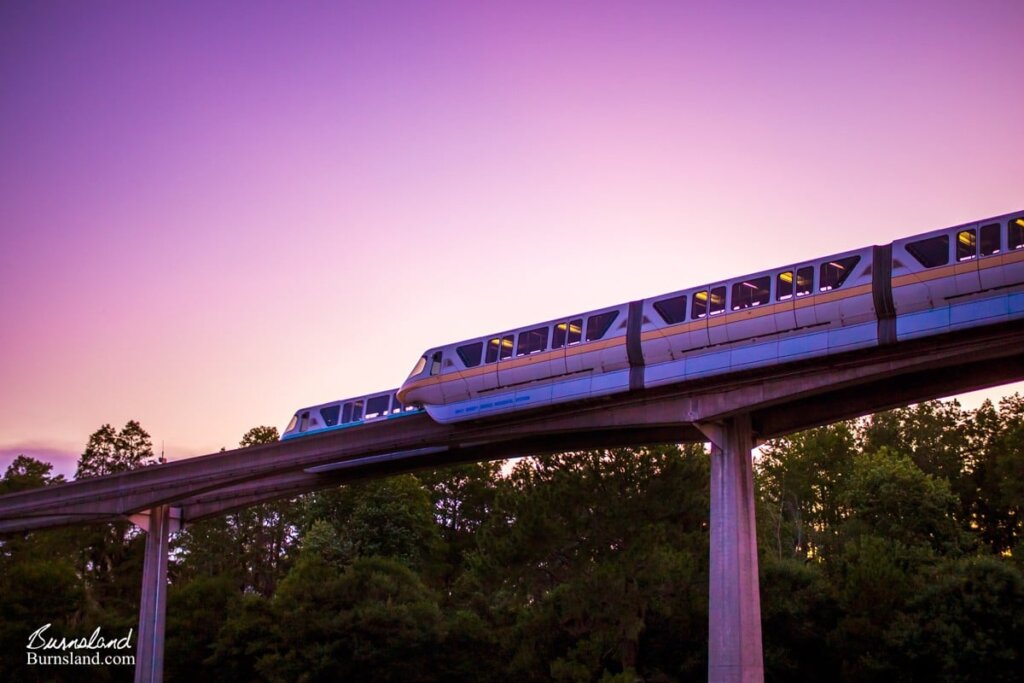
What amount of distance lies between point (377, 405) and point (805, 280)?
68.2 ft

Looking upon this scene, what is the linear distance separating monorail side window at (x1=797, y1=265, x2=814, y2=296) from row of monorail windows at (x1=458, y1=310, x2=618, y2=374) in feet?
21.6

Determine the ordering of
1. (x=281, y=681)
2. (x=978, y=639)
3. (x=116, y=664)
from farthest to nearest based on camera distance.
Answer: (x=116, y=664), (x=281, y=681), (x=978, y=639)

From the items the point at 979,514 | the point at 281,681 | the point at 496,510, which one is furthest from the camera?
the point at 979,514

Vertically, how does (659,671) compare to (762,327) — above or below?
below

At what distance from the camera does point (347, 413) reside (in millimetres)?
46656

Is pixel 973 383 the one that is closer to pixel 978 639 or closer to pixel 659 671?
pixel 978 639

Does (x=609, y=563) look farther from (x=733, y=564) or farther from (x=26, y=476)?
(x=26, y=476)

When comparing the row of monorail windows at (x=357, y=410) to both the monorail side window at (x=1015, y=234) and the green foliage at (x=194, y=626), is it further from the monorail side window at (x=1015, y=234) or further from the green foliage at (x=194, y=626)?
the monorail side window at (x=1015, y=234)

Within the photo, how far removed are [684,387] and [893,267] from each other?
8.10 meters

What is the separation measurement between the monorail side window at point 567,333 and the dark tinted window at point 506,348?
6.59 ft

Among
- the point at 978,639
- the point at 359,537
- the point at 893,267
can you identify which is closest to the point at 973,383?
the point at 893,267

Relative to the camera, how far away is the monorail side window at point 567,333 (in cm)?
3625

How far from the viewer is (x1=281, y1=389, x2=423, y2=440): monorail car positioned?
44.4 metres

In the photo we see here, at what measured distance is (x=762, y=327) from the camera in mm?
31672
